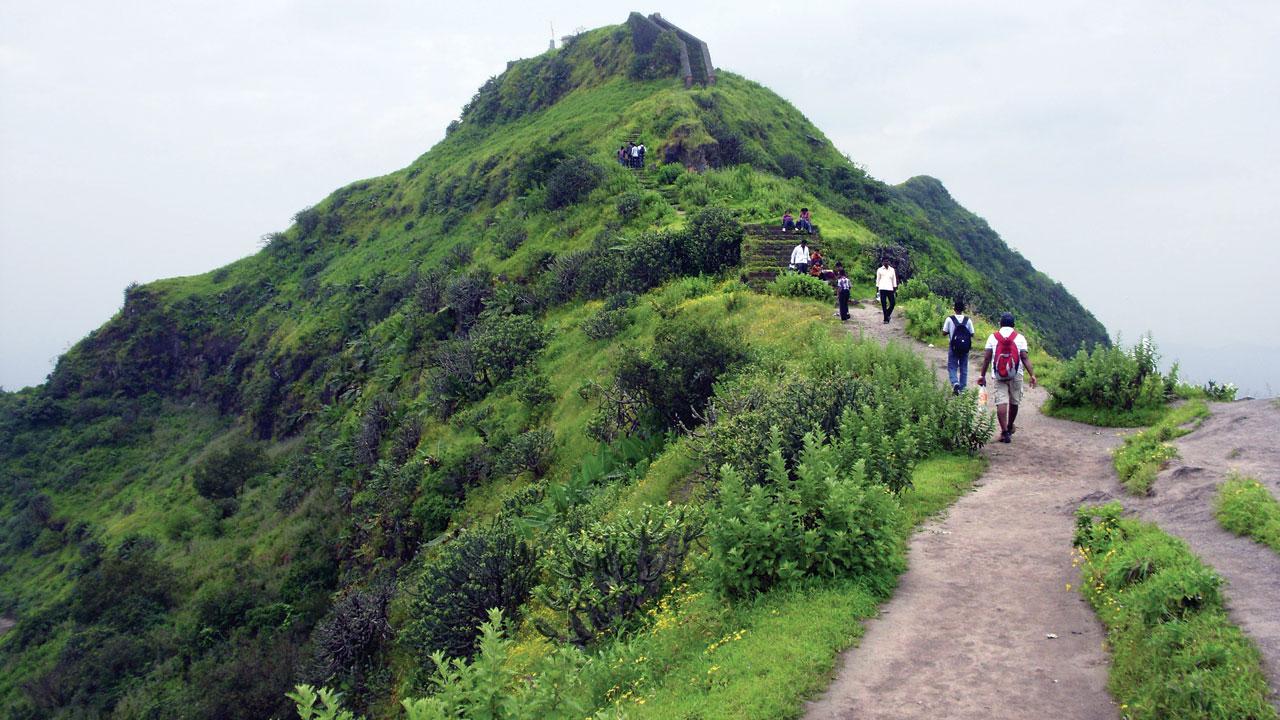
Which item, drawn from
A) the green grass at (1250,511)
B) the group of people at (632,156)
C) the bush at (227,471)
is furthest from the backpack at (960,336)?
the bush at (227,471)

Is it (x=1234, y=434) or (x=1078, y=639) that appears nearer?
(x=1078, y=639)

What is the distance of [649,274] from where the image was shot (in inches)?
842

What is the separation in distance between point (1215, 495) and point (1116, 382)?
4.18m

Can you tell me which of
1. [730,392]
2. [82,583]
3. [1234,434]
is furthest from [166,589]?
[1234,434]

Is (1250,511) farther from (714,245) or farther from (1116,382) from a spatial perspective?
(714,245)

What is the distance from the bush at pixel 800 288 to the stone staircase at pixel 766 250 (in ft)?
2.09

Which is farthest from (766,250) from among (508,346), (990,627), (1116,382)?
Answer: (990,627)

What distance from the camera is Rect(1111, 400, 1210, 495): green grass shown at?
24.4 feet

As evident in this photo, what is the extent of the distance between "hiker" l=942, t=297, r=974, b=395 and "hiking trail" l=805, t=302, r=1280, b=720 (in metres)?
2.42

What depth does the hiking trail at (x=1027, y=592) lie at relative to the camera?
4.66m

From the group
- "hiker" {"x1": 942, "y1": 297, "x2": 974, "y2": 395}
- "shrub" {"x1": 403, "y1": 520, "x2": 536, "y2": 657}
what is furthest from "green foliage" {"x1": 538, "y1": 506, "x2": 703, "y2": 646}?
"hiker" {"x1": 942, "y1": 297, "x2": 974, "y2": 395}

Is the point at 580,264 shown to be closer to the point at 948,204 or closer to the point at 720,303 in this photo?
the point at 720,303

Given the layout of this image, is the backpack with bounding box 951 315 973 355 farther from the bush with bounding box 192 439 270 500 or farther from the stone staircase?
the bush with bounding box 192 439 270 500

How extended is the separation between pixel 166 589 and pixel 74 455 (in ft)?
80.0
